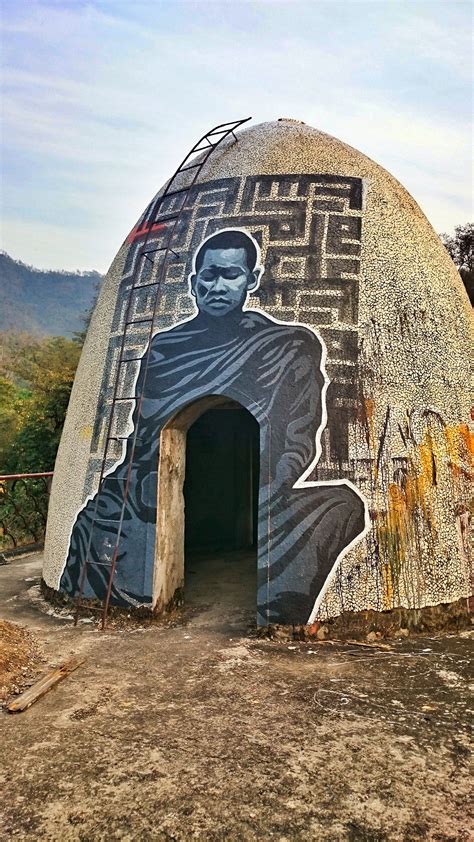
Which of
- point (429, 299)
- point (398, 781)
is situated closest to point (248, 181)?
point (429, 299)

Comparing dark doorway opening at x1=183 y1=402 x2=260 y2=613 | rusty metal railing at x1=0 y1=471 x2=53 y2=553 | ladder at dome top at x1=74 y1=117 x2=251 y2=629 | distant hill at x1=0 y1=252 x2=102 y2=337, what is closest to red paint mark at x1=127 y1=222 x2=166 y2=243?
ladder at dome top at x1=74 y1=117 x2=251 y2=629

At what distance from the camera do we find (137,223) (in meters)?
9.04

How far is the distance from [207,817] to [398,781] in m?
1.21

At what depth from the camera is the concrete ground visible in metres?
3.64

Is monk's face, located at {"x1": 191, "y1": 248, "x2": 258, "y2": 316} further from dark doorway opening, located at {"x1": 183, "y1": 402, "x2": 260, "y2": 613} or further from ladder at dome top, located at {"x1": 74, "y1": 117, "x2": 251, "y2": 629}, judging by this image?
dark doorway opening, located at {"x1": 183, "y1": 402, "x2": 260, "y2": 613}

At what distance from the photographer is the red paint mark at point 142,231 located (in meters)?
8.42

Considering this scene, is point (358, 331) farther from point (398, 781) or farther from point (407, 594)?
point (398, 781)

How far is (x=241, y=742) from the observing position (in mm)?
4492

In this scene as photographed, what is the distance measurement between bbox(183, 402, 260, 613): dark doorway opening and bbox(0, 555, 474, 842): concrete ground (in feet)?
14.4

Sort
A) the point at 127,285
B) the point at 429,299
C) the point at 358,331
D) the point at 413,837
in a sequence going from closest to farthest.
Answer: the point at 413,837, the point at 358,331, the point at 429,299, the point at 127,285

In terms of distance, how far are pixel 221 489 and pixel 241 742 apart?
7.64 m

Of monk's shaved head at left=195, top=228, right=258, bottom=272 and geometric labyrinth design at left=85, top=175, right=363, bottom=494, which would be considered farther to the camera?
monk's shaved head at left=195, top=228, right=258, bottom=272

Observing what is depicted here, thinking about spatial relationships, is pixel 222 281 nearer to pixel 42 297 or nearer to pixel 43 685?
pixel 43 685

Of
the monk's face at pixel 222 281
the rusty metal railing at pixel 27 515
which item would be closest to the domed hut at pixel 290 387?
the monk's face at pixel 222 281
